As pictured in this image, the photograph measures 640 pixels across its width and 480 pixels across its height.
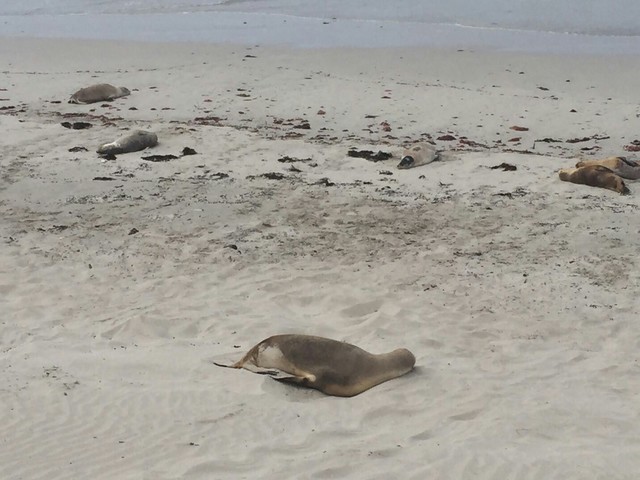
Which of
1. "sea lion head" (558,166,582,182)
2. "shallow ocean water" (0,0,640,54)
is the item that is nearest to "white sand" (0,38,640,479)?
"sea lion head" (558,166,582,182)

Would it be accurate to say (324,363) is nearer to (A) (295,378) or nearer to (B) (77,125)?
(A) (295,378)

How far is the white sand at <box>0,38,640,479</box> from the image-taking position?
15.4ft

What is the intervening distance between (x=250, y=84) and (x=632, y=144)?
6.50m

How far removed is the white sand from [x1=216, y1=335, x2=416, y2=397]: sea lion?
93 mm

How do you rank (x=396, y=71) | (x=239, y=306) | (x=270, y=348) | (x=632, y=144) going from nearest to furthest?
1. (x=270, y=348)
2. (x=239, y=306)
3. (x=632, y=144)
4. (x=396, y=71)

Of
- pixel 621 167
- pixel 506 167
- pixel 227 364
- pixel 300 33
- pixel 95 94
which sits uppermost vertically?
pixel 300 33

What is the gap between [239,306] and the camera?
6945 millimetres

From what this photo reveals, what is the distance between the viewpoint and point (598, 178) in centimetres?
943

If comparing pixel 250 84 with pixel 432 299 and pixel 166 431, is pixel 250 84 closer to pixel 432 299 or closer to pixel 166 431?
pixel 432 299

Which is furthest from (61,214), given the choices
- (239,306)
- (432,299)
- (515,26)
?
(515,26)

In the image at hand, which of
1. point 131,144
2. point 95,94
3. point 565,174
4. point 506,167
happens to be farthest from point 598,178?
point 95,94

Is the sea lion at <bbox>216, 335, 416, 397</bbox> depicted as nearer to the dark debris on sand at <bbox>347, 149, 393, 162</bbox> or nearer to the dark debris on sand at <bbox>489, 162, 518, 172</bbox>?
the dark debris on sand at <bbox>489, 162, 518, 172</bbox>

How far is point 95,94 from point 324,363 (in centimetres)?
982

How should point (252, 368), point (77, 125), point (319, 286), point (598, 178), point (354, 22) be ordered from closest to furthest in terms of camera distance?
point (252, 368) → point (319, 286) → point (598, 178) → point (77, 125) → point (354, 22)
